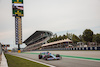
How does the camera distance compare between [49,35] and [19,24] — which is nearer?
[19,24]

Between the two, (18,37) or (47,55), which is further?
(18,37)

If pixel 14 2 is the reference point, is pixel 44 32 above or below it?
below

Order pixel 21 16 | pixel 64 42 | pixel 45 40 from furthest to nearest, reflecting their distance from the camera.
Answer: pixel 45 40 → pixel 21 16 → pixel 64 42

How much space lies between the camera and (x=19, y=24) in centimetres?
6138

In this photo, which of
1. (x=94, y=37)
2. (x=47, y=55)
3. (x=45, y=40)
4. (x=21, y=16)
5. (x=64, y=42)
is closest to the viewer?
(x=47, y=55)

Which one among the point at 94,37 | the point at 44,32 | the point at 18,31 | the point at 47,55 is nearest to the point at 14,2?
the point at 18,31

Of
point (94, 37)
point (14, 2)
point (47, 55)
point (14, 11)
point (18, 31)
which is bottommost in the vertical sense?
point (47, 55)

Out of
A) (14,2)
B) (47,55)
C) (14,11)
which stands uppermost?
(14,2)

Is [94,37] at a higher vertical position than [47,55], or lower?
higher

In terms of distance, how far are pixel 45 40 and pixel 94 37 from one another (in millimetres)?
34800

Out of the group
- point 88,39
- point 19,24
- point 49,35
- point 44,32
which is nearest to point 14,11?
point 19,24

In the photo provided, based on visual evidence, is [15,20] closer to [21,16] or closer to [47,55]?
[21,16]

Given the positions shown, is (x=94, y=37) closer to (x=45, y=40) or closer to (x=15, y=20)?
(x=45, y=40)

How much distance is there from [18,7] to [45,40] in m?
30.9
